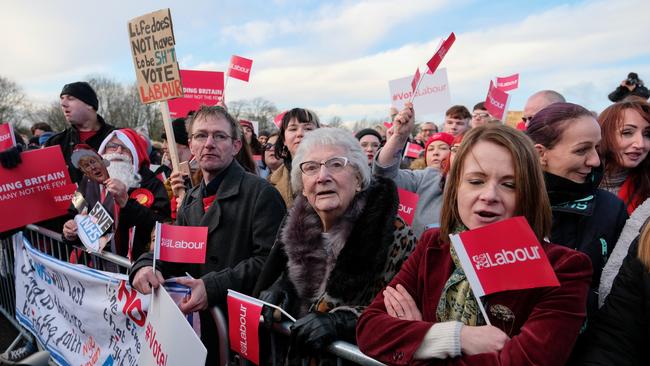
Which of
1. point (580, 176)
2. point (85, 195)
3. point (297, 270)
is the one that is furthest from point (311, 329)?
point (85, 195)

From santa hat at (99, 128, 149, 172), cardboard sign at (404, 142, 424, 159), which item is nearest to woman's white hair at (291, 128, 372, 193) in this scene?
santa hat at (99, 128, 149, 172)

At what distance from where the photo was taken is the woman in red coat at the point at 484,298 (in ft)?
5.05

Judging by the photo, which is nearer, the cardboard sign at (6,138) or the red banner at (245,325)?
the red banner at (245,325)

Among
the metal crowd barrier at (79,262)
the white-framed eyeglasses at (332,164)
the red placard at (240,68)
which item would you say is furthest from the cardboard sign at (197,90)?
the white-framed eyeglasses at (332,164)

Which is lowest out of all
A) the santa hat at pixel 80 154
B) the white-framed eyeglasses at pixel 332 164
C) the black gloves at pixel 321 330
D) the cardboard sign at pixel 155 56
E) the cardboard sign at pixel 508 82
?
the black gloves at pixel 321 330

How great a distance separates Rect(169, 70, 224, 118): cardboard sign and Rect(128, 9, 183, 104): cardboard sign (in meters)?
2.57

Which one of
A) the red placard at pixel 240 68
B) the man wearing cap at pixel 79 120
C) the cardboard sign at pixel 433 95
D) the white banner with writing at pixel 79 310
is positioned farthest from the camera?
the red placard at pixel 240 68

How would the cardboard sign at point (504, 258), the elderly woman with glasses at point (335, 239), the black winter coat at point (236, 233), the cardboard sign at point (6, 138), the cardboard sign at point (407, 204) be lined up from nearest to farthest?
the cardboard sign at point (504, 258) < the elderly woman with glasses at point (335, 239) < the black winter coat at point (236, 233) < the cardboard sign at point (407, 204) < the cardboard sign at point (6, 138)

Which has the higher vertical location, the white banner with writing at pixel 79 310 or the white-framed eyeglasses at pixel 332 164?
the white-framed eyeglasses at pixel 332 164

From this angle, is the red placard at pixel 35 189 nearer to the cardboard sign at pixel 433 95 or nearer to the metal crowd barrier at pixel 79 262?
the metal crowd barrier at pixel 79 262

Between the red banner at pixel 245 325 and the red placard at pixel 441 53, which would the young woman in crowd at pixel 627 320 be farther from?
the red placard at pixel 441 53

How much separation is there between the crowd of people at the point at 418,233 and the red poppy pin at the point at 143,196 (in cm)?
2

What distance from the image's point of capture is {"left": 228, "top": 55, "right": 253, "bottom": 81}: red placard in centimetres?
713

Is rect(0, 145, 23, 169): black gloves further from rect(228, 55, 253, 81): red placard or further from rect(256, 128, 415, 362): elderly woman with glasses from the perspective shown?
rect(228, 55, 253, 81): red placard
